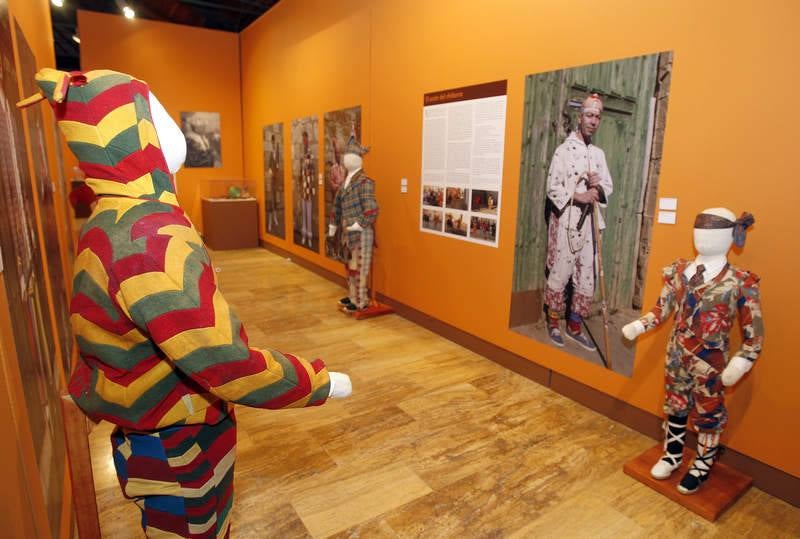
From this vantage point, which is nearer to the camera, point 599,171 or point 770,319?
point 770,319

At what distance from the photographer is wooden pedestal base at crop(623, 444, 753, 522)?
2279 mm

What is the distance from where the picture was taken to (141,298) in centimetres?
103

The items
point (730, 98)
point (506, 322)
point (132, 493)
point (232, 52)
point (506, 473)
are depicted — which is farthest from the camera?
point (232, 52)

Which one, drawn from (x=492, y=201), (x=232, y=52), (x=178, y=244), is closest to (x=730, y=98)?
(x=492, y=201)

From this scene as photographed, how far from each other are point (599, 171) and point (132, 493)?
282 cm

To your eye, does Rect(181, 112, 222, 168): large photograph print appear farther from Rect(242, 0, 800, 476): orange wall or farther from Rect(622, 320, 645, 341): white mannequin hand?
Rect(622, 320, 645, 341): white mannequin hand

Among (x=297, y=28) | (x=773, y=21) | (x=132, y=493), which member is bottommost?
(x=132, y=493)

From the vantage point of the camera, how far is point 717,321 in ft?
7.37

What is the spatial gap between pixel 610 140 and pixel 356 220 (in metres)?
2.61

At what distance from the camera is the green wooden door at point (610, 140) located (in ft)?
9.14

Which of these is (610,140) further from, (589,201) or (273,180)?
(273,180)

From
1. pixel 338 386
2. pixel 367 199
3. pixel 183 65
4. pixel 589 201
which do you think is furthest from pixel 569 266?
pixel 183 65

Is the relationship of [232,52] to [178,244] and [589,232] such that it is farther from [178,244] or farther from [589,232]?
[178,244]

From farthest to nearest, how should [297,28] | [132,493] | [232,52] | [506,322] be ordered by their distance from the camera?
[232,52] → [297,28] → [506,322] → [132,493]
